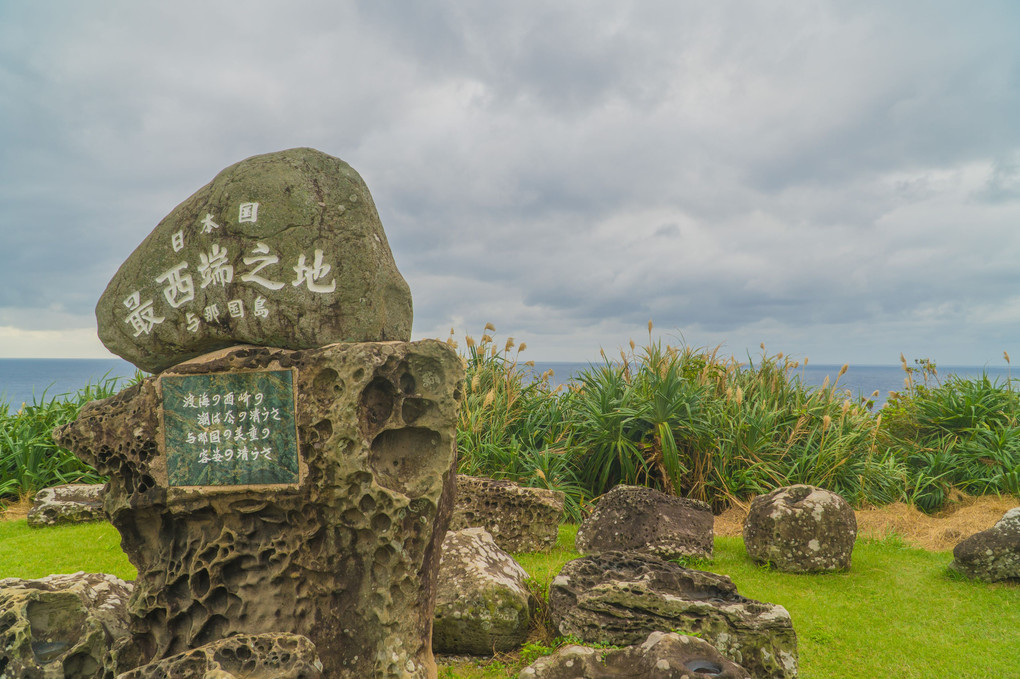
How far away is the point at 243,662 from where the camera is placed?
8.28 ft

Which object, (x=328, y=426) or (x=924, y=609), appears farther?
(x=924, y=609)

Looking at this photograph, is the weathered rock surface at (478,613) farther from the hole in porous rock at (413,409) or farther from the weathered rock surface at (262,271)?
the weathered rock surface at (262,271)

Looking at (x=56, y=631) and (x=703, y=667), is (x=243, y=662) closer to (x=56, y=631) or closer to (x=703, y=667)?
(x=56, y=631)

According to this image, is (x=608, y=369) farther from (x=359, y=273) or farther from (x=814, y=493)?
(x=359, y=273)

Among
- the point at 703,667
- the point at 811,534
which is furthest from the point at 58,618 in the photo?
the point at 811,534

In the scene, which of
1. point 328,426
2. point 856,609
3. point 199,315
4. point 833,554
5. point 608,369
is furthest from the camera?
point 608,369

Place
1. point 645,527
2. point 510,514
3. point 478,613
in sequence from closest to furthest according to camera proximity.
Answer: point 478,613, point 645,527, point 510,514

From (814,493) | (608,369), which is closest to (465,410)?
(608,369)

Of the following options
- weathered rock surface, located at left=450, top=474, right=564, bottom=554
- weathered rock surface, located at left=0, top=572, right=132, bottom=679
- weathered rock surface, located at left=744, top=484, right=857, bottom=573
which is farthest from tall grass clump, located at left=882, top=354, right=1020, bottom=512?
weathered rock surface, located at left=0, top=572, right=132, bottom=679

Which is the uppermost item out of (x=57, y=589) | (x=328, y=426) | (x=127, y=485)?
(x=328, y=426)

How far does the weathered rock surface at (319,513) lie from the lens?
121 inches

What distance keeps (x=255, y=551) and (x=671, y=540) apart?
3.23 metres

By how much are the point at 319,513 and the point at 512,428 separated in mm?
4543

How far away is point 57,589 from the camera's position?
3375 mm
